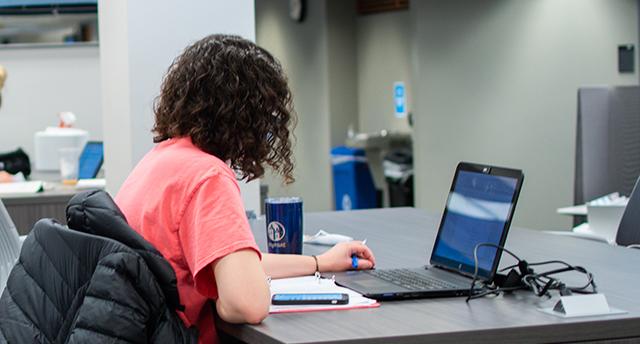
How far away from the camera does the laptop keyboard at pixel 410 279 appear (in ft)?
6.19

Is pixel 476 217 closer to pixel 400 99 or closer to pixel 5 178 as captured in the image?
pixel 5 178

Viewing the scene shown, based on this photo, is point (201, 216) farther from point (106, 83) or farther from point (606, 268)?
point (106, 83)

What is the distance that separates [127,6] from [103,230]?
6.20 feet

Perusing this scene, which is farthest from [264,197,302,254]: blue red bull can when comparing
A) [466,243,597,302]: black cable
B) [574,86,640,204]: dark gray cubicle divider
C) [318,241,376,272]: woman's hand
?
[574,86,640,204]: dark gray cubicle divider

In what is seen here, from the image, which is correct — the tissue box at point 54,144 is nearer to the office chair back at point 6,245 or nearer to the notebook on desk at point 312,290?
the office chair back at point 6,245

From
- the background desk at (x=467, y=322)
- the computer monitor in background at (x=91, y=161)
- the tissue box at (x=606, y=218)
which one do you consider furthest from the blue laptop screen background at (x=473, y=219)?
the computer monitor in background at (x=91, y=161)

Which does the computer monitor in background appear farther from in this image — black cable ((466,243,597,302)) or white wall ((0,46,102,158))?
black cable ((466,243,597,302))

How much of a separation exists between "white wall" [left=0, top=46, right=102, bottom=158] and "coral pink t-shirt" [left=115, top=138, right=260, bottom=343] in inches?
221

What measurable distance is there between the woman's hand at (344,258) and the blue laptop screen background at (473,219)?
151 mm

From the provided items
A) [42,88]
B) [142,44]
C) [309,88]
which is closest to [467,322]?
[142,44]

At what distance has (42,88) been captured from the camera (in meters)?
7.33

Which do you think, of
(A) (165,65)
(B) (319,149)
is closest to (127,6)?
(A) (165,65)

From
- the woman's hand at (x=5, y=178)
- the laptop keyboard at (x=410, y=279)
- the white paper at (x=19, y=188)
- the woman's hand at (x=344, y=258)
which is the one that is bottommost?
the white paper at (x=19, y=188)

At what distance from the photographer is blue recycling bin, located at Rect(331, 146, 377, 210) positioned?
835 cm
